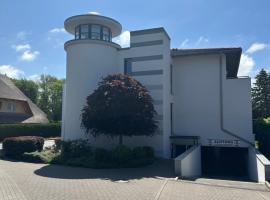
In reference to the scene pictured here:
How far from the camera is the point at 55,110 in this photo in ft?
221

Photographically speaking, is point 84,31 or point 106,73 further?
point 84,31

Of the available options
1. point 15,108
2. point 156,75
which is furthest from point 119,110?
point 15,108

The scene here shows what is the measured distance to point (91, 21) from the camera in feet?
72.8

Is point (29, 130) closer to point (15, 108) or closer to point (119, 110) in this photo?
point (15, 108)

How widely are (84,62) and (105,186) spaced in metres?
12.2

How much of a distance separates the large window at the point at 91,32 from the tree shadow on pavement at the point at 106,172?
1042 centimetres

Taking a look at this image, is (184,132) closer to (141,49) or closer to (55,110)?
(141,49)

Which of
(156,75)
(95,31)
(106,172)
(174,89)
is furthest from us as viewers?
(174,89)

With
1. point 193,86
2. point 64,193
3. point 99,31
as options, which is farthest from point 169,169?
point 99,31

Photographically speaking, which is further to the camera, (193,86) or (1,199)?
(193,86)

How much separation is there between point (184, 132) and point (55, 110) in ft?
162

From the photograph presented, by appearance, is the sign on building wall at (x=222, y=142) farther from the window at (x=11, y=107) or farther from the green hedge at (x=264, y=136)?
the window at (x=11, y=107)

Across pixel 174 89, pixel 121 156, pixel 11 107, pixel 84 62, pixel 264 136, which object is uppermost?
pixel 84 62

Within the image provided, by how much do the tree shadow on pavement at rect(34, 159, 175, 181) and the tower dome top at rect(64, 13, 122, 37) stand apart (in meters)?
11.2
